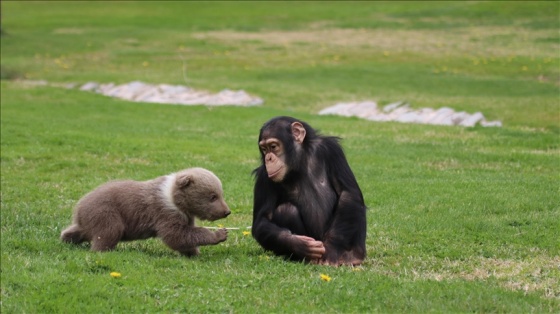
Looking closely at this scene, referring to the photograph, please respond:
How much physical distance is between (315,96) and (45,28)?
1194 inches

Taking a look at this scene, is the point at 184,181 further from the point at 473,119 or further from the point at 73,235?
the point at 473,119

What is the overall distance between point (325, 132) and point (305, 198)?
12.5 meters

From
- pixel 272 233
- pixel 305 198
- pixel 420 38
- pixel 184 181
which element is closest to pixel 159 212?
pixel 184 181

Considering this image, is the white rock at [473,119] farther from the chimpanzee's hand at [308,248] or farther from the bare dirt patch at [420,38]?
the chimpanzee's hand at [308,248]

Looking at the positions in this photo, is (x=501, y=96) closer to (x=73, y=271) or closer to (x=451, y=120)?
(x=451, y=120)

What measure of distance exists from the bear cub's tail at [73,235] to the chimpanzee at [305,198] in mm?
2048

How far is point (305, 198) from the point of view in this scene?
31.1ft

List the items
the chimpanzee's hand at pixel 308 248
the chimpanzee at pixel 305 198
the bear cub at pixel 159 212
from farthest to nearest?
the bear cub at pixel 159 212
the chimpanzee at pixel 305 198
the chimpanzee's hand at pixel 308 248

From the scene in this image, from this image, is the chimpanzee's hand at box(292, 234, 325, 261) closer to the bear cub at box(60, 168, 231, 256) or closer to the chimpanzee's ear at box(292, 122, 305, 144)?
the bear cub at box(60, 168, 231, 256)

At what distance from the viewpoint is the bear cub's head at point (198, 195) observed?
9672 mm

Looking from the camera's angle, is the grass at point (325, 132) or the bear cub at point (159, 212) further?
the bear cub at point (159, 212)

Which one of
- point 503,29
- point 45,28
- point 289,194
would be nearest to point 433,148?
point 289,194

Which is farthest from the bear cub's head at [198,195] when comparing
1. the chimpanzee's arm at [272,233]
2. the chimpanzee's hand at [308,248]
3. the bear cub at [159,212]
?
the chimpanzee's hand at [308,248]

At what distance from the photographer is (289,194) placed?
31.3 feet
